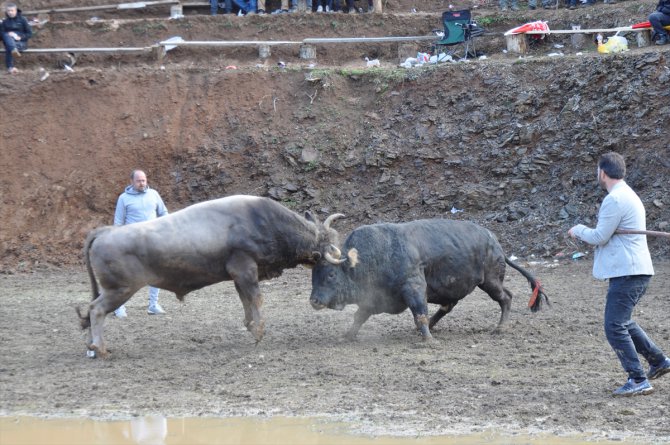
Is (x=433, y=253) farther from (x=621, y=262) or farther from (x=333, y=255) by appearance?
(x=621, y=262)

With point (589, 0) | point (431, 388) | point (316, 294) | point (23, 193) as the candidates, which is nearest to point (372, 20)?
point (589, 0)

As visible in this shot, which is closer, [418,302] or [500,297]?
[418,302]

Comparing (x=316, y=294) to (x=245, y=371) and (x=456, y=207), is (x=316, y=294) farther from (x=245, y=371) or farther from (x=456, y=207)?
→ (x=456, y=207)

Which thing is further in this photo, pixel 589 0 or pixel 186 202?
pixel 589 0

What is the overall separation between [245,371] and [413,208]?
8.87 m

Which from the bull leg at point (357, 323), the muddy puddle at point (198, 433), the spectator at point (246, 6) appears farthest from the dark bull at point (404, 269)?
the spectator at point (246, 6)

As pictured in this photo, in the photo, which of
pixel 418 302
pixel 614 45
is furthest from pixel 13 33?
pixel 418 302

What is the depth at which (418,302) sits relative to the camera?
1144 centimetres

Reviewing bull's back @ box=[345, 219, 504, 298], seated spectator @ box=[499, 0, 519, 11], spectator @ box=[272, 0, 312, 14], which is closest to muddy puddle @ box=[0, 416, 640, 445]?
bull's back @ box=[345, 219, 504, 298]

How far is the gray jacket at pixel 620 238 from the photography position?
8.73m

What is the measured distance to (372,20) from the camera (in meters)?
24.8

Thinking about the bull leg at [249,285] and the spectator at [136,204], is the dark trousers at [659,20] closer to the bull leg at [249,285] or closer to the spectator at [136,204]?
the spectator at [136,204]

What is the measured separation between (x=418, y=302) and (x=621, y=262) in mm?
3167

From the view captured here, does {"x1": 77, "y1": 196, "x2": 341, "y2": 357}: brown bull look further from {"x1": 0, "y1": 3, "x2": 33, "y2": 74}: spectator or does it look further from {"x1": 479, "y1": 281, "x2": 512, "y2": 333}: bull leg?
{"x1": 0, "y1": 3, "x2": 33, "y2": 74}: spectator
